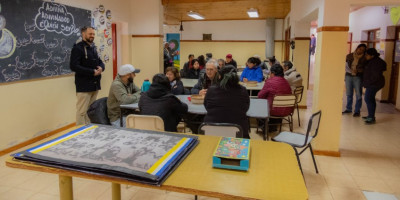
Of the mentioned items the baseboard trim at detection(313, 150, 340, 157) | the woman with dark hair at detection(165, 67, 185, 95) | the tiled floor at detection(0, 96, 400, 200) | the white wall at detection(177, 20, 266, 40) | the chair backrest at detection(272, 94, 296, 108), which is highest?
Result: the white wall at detection(177, 20, 266, 40)

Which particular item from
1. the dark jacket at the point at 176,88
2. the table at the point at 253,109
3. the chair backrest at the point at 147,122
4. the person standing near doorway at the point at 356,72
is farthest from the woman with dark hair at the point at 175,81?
the person standing near doorway at the point at 356,72

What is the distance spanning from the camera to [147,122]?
277cm

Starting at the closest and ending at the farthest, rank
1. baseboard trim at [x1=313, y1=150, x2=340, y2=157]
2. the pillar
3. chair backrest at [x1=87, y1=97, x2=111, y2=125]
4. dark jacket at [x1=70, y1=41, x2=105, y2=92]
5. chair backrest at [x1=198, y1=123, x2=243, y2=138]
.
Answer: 1. chair backrest at [x1=198, y1=123, x2=243, y2=138]
2. chair backrest at [x1=87, y1=97, x2=111, y2=125]
3. baseboard trim at [x1=313, y1=150, x2=340, y2=157]
4. dark jacket at [x1=70, y1=41, x2=105, y2=92]
5. the pillar

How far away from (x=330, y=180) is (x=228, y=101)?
1.57 metres

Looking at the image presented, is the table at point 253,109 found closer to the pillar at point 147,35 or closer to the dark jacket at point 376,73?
the pillar at point 147,35

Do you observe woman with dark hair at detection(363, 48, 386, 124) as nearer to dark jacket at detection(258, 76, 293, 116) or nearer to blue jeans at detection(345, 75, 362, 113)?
blue jeans at detection(345, 75, 362, 113)

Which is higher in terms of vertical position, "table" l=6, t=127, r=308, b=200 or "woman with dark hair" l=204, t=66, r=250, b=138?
"woman with dark hair" l=204, t=66, r=250, b=138

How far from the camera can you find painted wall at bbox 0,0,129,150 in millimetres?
4062

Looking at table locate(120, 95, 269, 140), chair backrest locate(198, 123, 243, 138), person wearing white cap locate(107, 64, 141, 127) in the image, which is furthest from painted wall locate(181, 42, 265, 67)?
chair backrest locate(198, 123, 243, 138)

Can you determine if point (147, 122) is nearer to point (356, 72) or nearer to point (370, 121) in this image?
point (370, 121)

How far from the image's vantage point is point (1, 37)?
383 centimetres

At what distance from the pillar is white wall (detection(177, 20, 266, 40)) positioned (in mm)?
5880

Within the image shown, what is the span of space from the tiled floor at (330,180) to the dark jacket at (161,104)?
30.3 inches

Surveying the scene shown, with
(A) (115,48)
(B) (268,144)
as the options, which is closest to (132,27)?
(A) (115,48)
